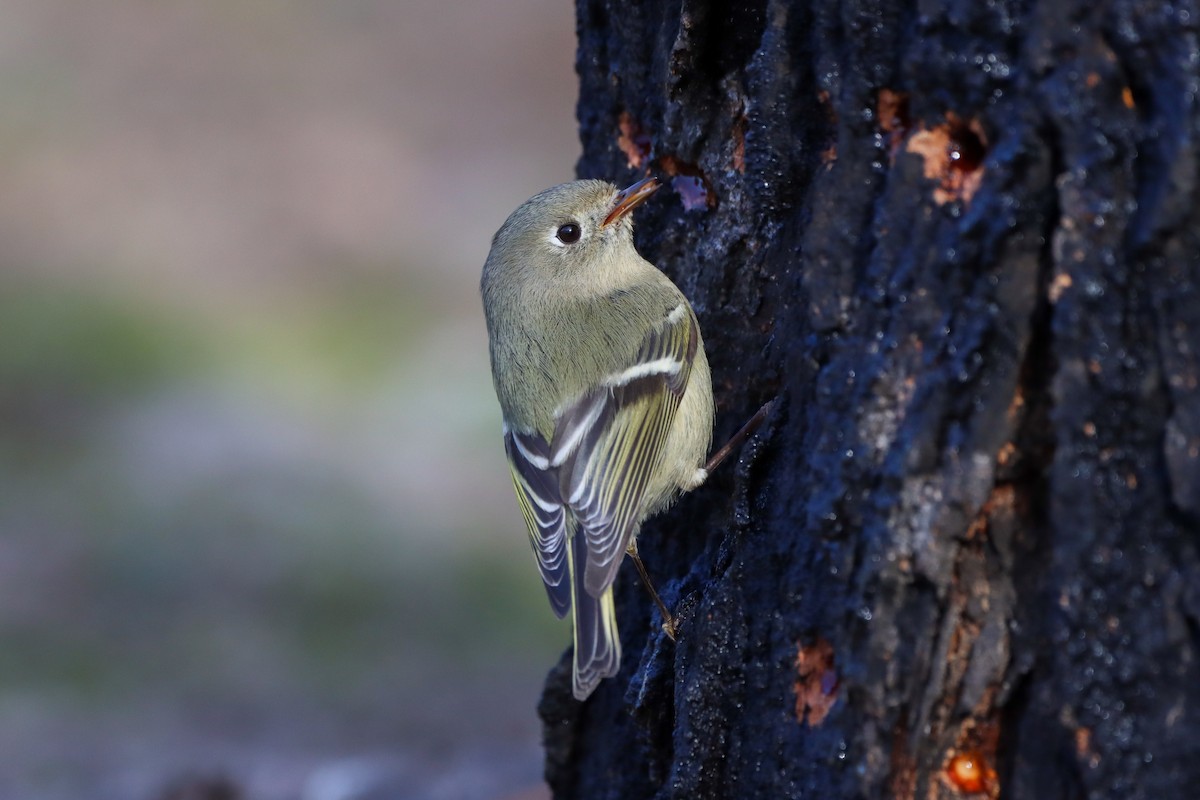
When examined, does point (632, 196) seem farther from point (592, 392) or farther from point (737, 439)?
point (737, 439)

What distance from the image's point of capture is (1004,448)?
6.33ft

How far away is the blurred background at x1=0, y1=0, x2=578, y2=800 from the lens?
5125mm

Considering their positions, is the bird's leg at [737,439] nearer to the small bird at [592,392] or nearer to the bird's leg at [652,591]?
the small bird at [592,392]

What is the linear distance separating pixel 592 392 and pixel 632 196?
18.8 inches

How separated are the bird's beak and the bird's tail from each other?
81 centimetres

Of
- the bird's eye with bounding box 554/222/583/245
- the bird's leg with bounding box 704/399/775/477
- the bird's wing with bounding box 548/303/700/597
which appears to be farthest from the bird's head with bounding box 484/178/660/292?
the bird's leg with bounding box 704/399/775/477

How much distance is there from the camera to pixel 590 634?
271 centimetres

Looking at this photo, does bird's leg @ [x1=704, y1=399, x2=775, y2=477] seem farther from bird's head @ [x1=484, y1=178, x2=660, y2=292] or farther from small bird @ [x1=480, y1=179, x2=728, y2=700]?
bird's head @ [x1=484, y1=178, x2=660, y2=292]

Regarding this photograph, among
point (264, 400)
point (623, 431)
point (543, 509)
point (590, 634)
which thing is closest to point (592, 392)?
point (623, 431)

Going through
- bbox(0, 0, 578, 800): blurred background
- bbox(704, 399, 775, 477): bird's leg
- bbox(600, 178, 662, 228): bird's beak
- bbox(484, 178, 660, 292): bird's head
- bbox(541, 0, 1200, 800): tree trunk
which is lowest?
bbox(541, 0, 1200, 800): tree trunk

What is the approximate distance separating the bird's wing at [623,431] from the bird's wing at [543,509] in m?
0.04

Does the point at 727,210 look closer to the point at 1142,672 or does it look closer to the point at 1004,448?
the point at 1004,448

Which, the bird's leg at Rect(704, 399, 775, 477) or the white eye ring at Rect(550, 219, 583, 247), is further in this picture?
the white eye ring at Rect(550, 219, 583, 247)

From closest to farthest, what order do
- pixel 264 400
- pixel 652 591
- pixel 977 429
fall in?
pixel 977 429
pixel 652 591
pixel 264 400
